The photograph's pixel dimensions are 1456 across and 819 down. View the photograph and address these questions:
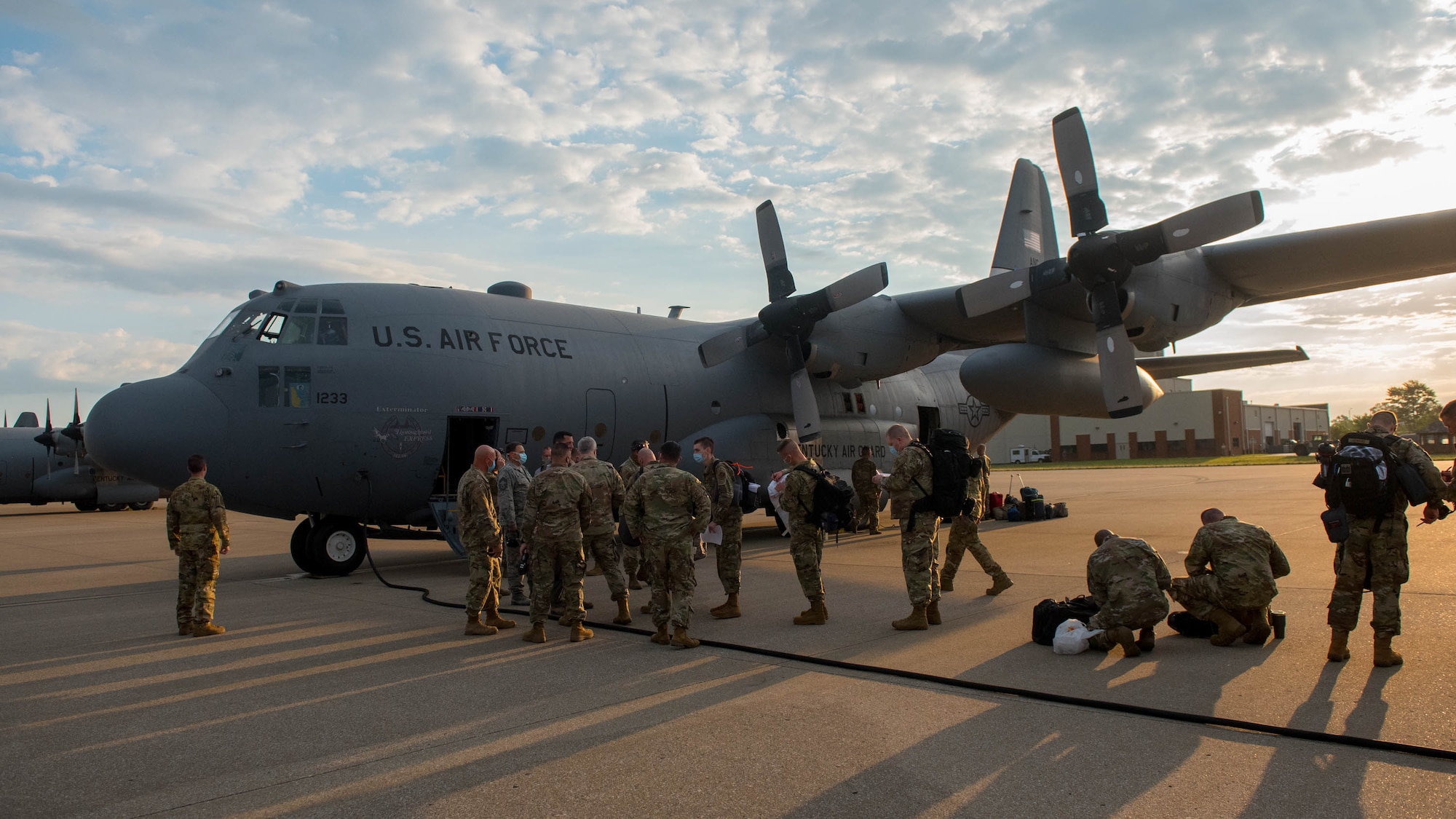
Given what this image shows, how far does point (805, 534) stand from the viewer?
7695 mm

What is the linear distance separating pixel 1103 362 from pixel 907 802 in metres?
10.1

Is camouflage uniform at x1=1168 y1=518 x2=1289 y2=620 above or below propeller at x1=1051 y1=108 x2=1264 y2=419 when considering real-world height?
A: below

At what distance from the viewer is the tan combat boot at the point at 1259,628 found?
6.19 m

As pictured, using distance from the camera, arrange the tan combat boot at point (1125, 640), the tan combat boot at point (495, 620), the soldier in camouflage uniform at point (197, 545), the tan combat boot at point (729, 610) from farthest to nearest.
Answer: the tan combat boot at point (729, 610) → the tan combat boot at point (495, 620) → the soldier in camouflage uniform at point (197, 545) → the tan combat boot at point (1125, 640)

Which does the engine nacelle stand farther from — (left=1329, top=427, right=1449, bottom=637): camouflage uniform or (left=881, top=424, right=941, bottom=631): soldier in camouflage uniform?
(left=1329, top=427, right=1449, bottom=637): camouflage uniform

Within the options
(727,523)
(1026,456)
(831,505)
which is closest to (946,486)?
(831,505)

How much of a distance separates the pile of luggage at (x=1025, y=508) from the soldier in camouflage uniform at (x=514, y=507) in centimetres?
1109

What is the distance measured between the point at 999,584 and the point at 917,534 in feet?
6.40

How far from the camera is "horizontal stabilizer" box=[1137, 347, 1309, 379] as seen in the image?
17.7 meters

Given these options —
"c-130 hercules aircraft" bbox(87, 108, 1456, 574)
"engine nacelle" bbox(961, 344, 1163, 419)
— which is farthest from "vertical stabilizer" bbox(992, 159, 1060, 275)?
"engine nacelle" bbox(961, 344, 1163, 419)

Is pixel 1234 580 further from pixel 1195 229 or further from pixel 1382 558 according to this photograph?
pixel 1195 229

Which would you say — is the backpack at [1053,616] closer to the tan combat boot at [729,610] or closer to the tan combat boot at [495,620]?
the tan combat boot at [729,610]

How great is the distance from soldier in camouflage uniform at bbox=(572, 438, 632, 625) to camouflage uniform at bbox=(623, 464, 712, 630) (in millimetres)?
569

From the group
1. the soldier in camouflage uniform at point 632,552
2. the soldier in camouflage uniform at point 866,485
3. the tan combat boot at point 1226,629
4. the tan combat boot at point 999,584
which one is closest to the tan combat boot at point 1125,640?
the tan combat boot at point 1226,629
